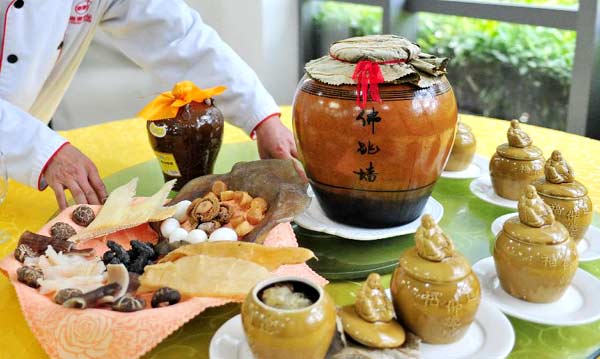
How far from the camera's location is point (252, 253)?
1078 mm

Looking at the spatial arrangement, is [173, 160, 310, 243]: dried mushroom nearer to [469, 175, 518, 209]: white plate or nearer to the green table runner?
the green table runner

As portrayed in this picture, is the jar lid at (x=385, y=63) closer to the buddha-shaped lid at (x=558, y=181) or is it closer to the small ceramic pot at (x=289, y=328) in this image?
the buddha-shaped lid at (x=558, y=181)

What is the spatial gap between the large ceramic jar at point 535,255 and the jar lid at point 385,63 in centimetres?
29

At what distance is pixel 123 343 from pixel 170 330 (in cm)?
6

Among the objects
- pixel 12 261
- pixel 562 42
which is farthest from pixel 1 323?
pixel 562 42

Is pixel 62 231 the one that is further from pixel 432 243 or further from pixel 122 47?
pixel 122 47

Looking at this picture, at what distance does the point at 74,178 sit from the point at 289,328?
0.77 meters

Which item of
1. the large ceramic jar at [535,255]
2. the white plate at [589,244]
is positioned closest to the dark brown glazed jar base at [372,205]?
the white plate at [589,244]

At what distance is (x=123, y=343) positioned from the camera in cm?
92

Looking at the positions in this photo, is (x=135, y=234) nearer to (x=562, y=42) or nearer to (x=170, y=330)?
(x=170, y=330)

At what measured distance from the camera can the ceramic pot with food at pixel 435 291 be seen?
2.96ft

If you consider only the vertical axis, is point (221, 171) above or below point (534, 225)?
below

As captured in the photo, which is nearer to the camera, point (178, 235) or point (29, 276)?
point (29, 276)

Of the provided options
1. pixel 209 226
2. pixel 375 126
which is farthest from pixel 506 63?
pixel 209 226
